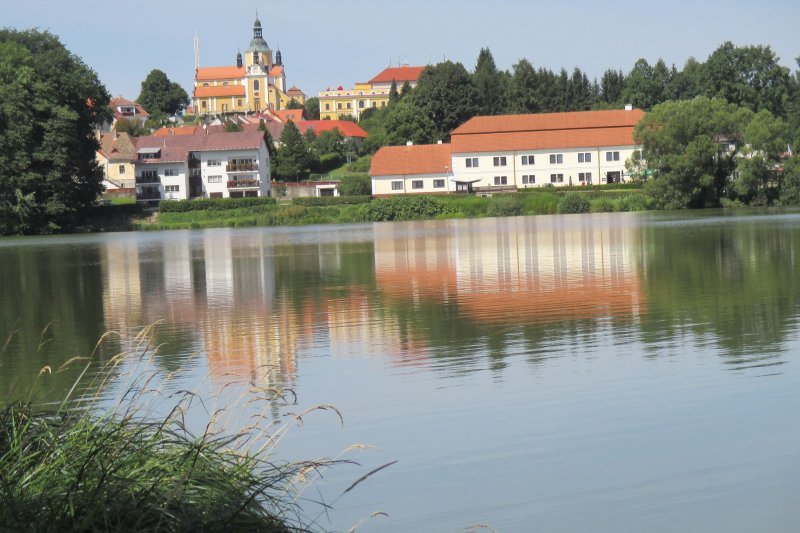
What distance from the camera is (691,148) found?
216ft

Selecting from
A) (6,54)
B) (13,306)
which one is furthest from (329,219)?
(13,306)

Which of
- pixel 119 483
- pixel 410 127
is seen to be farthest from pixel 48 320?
pixel 410 127

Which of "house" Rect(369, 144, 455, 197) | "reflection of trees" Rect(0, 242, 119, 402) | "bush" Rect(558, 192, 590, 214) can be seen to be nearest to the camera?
"reflection of trees" Rect(0, 242, 119, 402)

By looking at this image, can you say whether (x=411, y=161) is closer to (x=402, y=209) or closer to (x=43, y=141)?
(x=402, y=209)

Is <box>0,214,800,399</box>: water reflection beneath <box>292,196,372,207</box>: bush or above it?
beneath

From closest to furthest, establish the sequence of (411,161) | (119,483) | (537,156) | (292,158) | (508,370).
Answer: (119,483) → (508,370) → (537,156) → (411,161) → (292,158)

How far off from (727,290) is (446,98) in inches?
3620

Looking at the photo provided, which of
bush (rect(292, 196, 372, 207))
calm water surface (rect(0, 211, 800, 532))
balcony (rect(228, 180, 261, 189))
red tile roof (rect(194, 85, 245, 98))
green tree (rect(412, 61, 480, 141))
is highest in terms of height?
red tile roof (rect(194, 85, 245, 98))

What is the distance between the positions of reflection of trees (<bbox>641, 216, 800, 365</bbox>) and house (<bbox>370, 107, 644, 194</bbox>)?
2199 inches

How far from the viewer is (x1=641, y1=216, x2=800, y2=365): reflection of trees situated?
1393 centimetres

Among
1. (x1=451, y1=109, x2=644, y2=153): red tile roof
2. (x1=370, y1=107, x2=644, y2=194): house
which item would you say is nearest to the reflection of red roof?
(x1=451, y1=109, x2=644, y2=153): red tile roof

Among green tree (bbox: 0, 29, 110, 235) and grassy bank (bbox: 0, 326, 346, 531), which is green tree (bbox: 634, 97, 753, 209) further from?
grassy bank (bbox: 0, 326, 346, 531)

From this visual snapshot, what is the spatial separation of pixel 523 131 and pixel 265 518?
9108cm

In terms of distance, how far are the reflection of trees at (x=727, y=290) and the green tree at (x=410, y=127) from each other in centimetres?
6980
